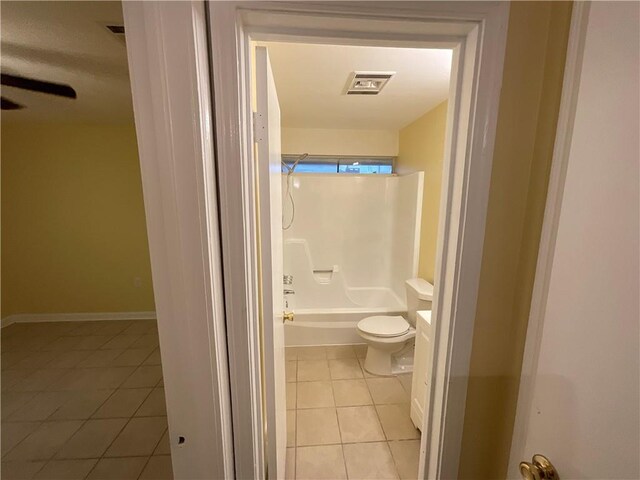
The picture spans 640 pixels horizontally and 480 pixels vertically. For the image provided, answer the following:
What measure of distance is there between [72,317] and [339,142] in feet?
12.7

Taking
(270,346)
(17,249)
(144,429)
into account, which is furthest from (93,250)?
(270,346)

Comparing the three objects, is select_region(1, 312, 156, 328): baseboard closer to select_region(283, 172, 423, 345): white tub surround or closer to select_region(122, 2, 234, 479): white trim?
select_region(283, 172, 423, 345): white tub surround

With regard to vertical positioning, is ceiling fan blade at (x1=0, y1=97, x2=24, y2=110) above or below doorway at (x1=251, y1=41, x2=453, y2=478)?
above

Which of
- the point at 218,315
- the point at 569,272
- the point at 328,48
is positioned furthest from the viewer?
the point at 328,48

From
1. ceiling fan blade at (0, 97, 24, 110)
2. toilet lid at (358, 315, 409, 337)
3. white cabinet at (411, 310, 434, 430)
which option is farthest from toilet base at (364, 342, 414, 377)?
ceiling fan blade at (0, 97, 24, 110)

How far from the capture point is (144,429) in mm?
1717

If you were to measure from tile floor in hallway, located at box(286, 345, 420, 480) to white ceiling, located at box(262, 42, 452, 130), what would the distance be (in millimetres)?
2188

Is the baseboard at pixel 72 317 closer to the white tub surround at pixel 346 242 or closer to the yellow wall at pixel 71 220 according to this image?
the yellow wall at pixel 71 220

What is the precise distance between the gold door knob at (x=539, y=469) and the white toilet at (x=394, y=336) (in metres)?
1.48

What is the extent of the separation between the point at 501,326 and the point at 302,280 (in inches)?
100

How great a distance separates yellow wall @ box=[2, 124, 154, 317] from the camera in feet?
9.21

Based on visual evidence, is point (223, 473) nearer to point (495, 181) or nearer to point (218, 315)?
point (218, 315)

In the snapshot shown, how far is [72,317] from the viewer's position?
3156mm

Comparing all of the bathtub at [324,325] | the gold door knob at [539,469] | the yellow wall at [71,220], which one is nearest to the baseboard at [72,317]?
the yellow wall at [71,220]
